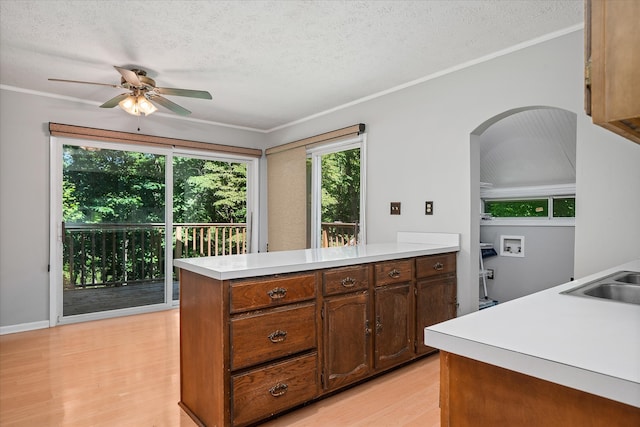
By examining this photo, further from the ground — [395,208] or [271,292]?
[395,208]

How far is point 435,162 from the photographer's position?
3295 mm

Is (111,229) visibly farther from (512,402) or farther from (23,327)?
(512,402)

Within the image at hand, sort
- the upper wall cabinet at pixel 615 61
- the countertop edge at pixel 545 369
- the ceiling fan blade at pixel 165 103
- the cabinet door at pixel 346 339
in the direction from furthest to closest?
the ceiling fan blade at pixel 165 103 < the cabinet door at pixel 346 339 < the countertop edge at pixel 545 369 < the upper wall cabinet at pixel 615 61

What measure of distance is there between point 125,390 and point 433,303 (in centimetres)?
229

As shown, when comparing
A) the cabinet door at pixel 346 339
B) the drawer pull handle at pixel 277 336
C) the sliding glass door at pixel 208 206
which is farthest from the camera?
the sliding glass door at pixel 208 206

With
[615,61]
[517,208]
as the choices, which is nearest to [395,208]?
[517,208]

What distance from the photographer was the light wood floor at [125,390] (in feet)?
6.70

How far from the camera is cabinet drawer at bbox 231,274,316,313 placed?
1.81m

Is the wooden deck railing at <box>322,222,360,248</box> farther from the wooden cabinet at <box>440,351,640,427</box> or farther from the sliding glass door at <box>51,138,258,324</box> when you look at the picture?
the wooden cabinet at <box>440,351,640,427</box>

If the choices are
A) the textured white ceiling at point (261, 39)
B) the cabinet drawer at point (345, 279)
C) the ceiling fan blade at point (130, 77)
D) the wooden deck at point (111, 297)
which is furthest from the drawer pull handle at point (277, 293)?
the wooden deck at point (111, 297)

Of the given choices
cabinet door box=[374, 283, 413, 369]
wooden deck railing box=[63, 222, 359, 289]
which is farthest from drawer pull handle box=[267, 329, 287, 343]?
wooden deck railing box=[63, 222, 359, 289]

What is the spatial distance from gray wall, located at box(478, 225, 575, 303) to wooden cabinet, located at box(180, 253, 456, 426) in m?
2.07

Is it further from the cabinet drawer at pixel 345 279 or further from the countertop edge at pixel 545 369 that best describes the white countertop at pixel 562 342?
the cabinet drawer at pixel 345 279

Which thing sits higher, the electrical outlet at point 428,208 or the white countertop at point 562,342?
the electrical outlet at point 428,208
